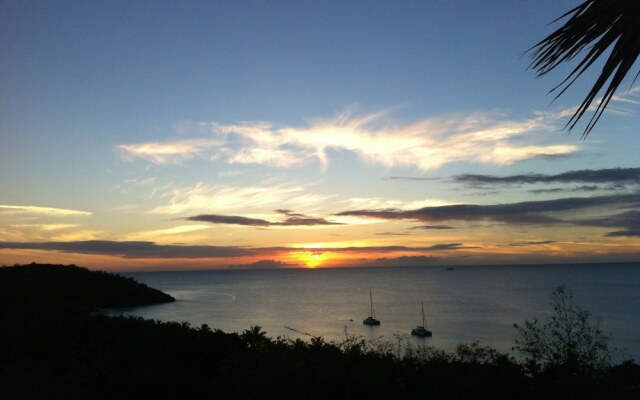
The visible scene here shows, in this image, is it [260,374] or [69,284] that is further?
[69,284]

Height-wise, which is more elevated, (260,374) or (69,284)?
(260,374)

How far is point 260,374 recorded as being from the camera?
857 centimetres

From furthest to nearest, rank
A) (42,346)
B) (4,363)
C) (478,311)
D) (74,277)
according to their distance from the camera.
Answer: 1. (478,311)
2. (74,277)
3. (42,346)
4. (4,363)

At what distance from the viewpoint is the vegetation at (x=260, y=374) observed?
8.40m

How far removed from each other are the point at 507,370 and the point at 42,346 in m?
11.6

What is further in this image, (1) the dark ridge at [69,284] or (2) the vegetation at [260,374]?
(1) the dark ridge at [69,284]

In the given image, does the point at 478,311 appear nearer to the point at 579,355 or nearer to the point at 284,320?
the point at 284,320

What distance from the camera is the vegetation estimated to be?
8.40m

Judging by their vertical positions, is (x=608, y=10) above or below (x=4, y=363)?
above

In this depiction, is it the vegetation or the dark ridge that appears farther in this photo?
the dark ridge

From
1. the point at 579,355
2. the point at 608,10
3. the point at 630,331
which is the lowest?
the point at 630,331

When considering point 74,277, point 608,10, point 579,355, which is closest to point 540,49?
point 608,10

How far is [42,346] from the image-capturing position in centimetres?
1296

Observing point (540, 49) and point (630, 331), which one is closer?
point (540, 49)
